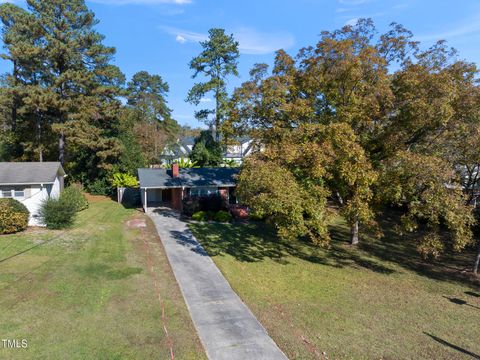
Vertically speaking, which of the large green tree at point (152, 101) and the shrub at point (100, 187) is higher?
the large green tree at point (152, 101)

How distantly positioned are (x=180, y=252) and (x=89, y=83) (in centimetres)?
2545

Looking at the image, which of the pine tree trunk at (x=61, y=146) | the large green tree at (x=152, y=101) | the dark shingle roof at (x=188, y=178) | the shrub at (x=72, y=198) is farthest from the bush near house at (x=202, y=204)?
the large green tree at (x=152, y=101)

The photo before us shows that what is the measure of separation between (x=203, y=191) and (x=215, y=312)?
18774mm

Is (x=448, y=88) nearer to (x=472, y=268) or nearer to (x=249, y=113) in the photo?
(x=472, y=268)

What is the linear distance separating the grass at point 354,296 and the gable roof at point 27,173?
11748mm

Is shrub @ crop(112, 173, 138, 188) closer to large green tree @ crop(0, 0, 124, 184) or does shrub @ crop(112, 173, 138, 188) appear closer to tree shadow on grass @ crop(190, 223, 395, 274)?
large green tree @ crop(0, 0, 124, 184)

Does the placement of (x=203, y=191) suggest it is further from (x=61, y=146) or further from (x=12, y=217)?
(x=61, y=146)

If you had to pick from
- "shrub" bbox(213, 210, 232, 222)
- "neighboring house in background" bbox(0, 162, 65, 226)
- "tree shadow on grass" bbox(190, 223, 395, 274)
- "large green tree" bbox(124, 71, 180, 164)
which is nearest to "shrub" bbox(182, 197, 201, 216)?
"shrub" bbox(213, 210, 232, 222)

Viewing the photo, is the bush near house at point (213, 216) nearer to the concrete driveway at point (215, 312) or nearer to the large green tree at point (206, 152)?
the concrete driveway at point (215, 312)

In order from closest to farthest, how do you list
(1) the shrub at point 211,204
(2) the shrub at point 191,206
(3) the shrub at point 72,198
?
(3) the shrub at point 72,198 → (2) the shrub at point 191,206 → (1) the shrub at point 211,204

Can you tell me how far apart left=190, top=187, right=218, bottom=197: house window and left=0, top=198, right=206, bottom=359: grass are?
970cm

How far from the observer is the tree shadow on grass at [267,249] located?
17234 mm

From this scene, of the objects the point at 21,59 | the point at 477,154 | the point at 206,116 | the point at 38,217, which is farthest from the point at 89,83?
the point at 477,154

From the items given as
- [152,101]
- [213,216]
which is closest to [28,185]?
[213,216]
